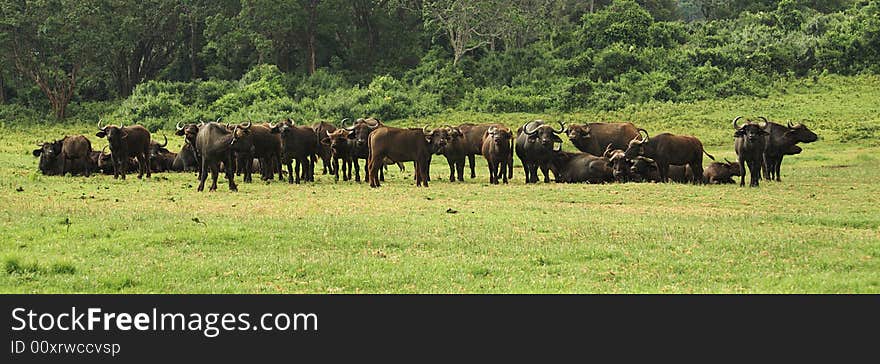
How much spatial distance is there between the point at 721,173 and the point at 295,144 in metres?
9.51

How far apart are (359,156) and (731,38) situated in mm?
29976

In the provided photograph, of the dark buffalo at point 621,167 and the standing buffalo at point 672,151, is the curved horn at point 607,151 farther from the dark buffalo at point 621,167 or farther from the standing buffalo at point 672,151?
the standing buffalo at point 672,151

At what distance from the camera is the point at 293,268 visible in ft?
34.8

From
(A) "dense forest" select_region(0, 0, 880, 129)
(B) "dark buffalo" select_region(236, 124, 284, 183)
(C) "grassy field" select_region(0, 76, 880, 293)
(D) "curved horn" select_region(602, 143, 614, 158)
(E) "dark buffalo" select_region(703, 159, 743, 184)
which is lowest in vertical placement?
(C) "grassy field" select_region(0, 76, 880, 293)

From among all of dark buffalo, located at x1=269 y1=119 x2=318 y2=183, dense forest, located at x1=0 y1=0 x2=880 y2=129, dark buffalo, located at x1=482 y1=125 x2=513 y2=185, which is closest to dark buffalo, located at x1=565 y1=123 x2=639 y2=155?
dark buffalo, located at x1=482 y1=125 x2=513 y2=185

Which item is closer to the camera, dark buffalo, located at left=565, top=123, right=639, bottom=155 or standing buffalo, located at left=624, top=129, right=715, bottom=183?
standing buffalo, located at left=624, top=129, right=715, bottom=183

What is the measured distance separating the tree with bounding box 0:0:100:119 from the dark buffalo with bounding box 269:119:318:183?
2538 centimetres

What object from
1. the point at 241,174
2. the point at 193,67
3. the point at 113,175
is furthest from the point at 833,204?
the point at 193,67

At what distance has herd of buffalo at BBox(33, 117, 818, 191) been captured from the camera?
21.7m

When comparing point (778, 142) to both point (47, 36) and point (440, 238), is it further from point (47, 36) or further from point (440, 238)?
point (47, 36)

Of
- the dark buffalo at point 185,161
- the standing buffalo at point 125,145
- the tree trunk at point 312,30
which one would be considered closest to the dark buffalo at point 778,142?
the dark buffalo at point 185,161

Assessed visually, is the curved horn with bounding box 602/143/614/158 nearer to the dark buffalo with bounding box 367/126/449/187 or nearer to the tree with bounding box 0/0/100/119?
the dark buffalo with bounding box 367/126/449/187

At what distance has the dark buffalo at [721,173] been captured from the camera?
2248 cm
